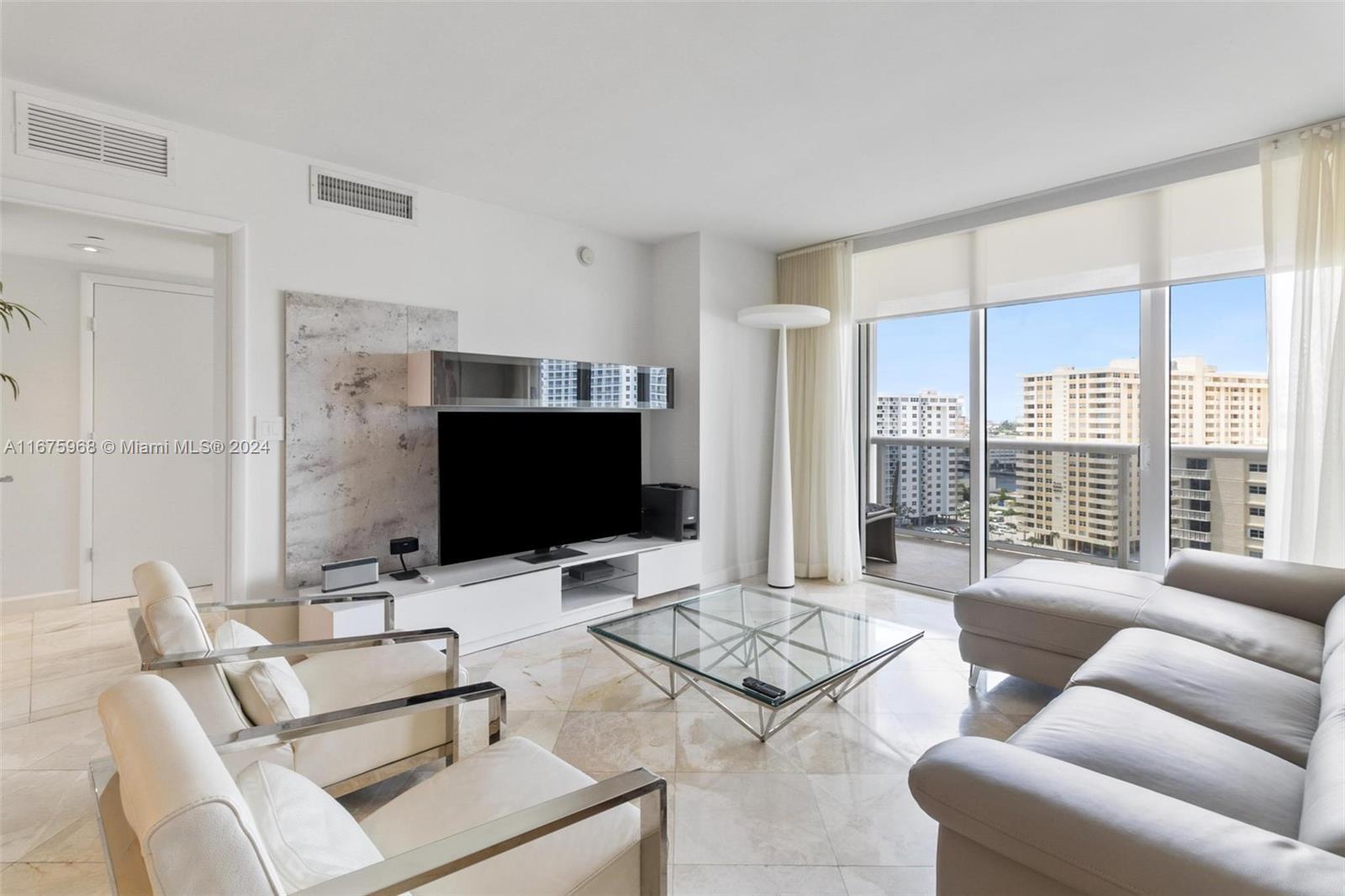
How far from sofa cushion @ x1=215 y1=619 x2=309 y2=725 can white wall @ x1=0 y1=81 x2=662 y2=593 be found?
1.55 m

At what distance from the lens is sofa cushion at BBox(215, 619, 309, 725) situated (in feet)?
5.11

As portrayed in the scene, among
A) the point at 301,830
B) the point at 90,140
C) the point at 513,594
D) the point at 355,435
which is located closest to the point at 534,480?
the point at 513,594

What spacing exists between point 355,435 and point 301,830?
2504 millimetres

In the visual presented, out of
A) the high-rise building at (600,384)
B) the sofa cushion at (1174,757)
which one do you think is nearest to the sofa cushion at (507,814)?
the sofa cushion at (1174,757)

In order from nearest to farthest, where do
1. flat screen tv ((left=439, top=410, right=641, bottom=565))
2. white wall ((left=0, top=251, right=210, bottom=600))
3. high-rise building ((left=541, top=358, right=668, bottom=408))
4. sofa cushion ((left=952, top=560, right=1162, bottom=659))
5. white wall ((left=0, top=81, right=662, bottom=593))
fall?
1. sofa cushion ((left=952, top=560, right=1162, bottom=659))
2. white wall ((left=0, top=81, right=662, bottom=593))
3. flat screen tv ((left=439, top=410, right=641, bottom=565))
4. high-rise building ((left=541, top=358, right=668, bottom=408))
5. white wall ((left=0, top=251, right=210, bottom=600))

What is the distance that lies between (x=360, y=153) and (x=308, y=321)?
87 cm

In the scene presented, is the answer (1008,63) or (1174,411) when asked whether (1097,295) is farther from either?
(1008,63)

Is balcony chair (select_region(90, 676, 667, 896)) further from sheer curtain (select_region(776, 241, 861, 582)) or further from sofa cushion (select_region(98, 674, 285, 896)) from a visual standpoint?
sheer curtain (select_region(776, 241, 861, 582))

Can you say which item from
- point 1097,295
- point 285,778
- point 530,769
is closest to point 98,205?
point 285,778

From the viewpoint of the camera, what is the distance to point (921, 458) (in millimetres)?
4414

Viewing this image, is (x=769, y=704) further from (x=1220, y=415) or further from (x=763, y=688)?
(x=1220, y=415)

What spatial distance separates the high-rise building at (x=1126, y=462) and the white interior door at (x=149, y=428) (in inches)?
212

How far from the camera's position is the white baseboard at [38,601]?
386 centimetres

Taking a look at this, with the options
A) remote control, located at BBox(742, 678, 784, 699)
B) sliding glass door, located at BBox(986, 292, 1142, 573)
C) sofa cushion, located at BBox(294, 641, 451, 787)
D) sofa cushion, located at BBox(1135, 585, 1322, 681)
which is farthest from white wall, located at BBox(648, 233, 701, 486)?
sofa cushion, located at BBox(1135, 585, 1322, 681)
